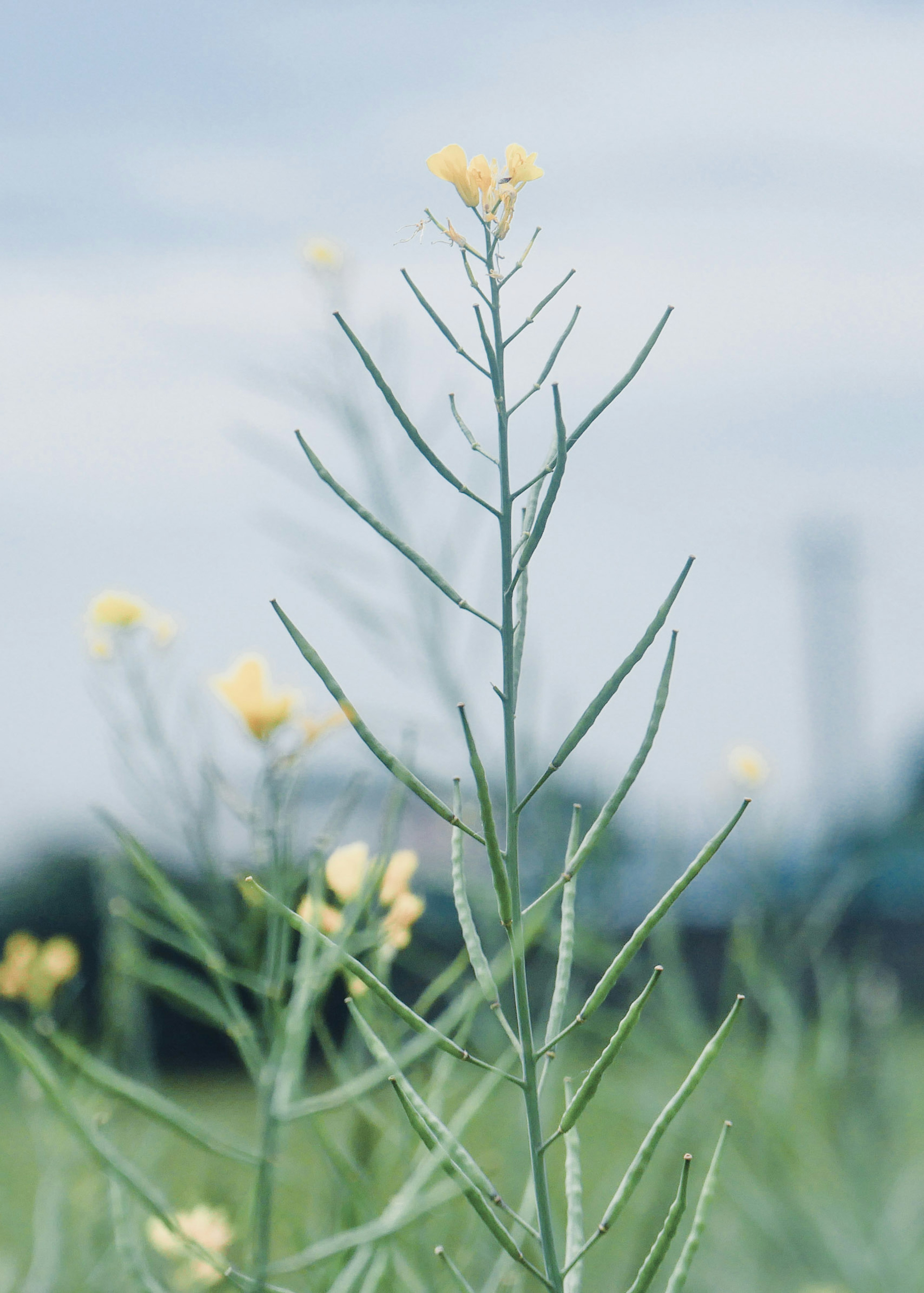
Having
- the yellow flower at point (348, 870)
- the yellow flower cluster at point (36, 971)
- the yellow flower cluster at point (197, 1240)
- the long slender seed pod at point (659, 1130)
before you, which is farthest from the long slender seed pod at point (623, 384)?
the yellow flower cluster at point (36, 971)

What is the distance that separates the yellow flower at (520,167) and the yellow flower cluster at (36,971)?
131 centimetres

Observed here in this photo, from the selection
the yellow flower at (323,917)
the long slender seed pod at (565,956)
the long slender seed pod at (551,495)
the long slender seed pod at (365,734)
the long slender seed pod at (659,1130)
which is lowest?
the yellow flower at (323,917)

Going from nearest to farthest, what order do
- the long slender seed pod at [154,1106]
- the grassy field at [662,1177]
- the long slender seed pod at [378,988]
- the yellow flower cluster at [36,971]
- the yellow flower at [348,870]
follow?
the long slender seed pod at [378,988]
the long slender seed pod at [154,1106]
the yellow flower at [348,870]
the grassy field at [662,1177]
the yellow flower cluster at [36,971]

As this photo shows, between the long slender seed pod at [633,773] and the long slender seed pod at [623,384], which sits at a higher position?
the long slender seed pod at [623,384]

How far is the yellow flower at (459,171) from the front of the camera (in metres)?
0.39

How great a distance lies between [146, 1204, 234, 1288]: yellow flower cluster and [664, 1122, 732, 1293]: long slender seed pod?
0.54 metres

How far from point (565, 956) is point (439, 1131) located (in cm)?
8

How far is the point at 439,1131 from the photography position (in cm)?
42

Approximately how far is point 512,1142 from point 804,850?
4.44 ft

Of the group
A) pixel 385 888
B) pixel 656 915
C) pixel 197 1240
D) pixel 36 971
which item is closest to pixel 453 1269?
pixel 656 915

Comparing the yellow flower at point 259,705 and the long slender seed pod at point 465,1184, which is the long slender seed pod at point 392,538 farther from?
the yellow flower at point 259,705

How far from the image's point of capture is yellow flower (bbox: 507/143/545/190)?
400 mm

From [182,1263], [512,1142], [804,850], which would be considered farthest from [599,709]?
[804,850]

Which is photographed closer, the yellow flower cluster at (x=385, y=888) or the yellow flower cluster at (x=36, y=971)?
the yellow flower cluster at (x=385, y=888)
